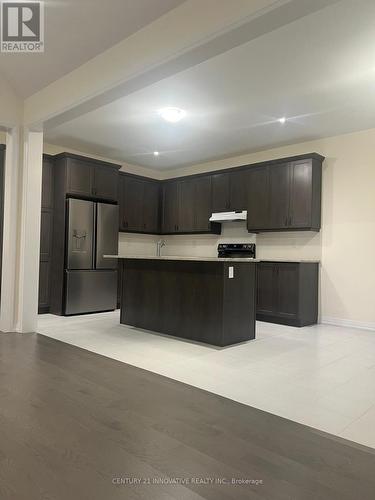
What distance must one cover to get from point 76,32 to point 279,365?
3395 millimetres

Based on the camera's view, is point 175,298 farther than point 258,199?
No

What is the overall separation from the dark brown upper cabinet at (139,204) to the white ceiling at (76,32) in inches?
116

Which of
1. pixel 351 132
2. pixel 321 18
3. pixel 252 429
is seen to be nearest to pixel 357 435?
pixel 252 429

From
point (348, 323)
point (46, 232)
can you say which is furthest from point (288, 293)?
point (46, 232)

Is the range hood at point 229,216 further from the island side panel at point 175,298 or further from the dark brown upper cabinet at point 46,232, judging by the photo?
the dark brown upper cabinet at point 46,232

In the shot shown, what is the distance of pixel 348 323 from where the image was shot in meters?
5.21

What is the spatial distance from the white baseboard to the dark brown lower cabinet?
14 centimetres

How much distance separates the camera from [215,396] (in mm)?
2451

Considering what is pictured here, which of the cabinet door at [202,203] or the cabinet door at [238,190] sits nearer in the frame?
the cabinet door at [238,190]

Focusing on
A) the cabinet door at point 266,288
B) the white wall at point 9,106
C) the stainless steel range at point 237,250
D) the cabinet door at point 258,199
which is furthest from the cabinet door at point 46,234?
the cabinet door at point 266,288

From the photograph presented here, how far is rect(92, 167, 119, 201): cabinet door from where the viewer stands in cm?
596

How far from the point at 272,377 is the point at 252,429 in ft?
3.07

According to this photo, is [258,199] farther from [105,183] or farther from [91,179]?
[91,179]

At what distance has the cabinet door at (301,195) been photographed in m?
5.31
